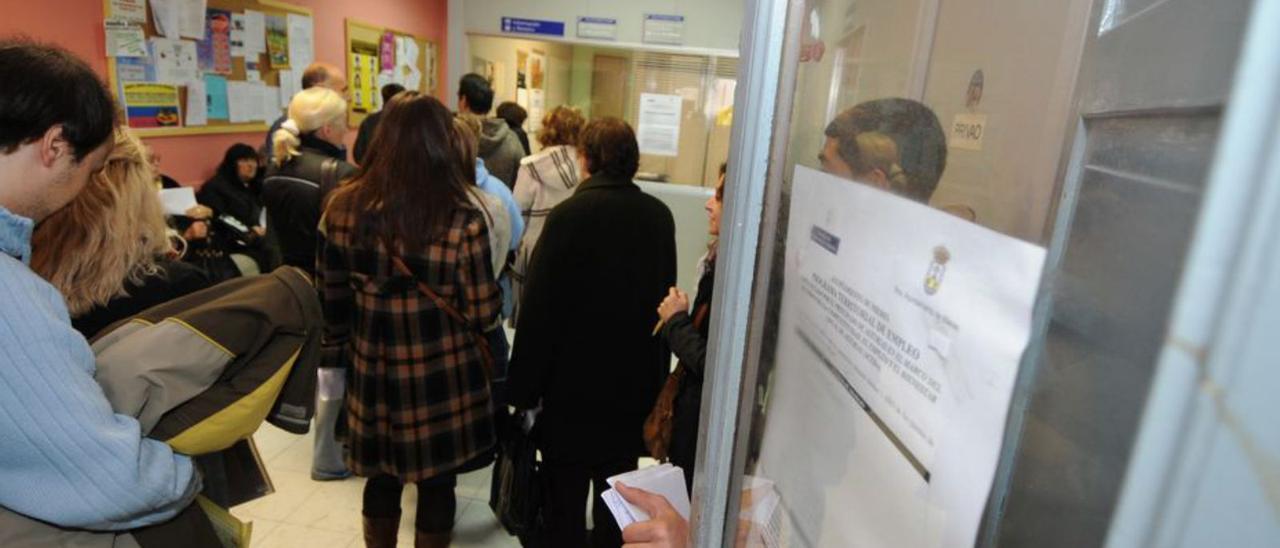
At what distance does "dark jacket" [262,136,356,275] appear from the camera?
7.90 feet

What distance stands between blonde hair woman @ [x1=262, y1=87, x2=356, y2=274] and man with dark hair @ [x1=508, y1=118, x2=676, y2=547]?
3.24 feet

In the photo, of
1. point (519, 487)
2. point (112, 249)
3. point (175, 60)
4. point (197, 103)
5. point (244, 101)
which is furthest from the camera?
point (244, 101)

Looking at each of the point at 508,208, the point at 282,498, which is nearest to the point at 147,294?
the point at 508,208

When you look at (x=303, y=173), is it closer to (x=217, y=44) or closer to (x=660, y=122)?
(x=217, y=44)

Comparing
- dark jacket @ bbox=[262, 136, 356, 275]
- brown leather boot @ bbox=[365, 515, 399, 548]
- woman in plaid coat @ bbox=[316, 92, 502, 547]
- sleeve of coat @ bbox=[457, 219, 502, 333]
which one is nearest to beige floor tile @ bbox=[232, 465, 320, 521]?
brown leather boot @ bbox=[365, 515, 399, 548]

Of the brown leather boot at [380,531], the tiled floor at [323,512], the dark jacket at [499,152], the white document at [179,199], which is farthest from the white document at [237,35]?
the brown leather boot at [380,531]

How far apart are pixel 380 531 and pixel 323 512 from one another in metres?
0.57

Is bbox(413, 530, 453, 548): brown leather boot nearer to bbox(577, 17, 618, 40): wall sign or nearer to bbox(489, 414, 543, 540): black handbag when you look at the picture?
bbox(489, 414, 543, 540): black handbag

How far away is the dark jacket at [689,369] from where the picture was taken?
1.63 metres

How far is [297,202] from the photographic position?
94.7 inches

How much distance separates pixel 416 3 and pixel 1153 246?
634cm

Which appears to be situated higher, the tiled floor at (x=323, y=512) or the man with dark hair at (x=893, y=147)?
the man with dark hair at (x=893, y=147)

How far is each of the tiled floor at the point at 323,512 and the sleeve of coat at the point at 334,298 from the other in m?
0.80

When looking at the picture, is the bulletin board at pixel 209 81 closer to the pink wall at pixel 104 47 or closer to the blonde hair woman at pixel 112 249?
the pink wall at pixel 104 47
